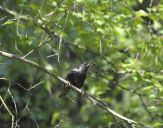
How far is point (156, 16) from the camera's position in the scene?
659cm

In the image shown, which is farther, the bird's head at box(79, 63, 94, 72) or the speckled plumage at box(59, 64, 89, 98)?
the speckled plumage at box(59, 64, 89, 98)

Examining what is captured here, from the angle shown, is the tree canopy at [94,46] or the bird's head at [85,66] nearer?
the tree canopy at [94,46]

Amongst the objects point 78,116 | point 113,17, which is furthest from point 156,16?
point 78,116

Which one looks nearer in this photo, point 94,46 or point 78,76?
point 78,76

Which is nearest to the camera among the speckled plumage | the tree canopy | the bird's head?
the tree canopy

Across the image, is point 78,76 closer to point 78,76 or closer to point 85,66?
point 78,76

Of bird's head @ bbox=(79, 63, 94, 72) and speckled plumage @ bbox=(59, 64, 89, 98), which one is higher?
bird's head @ bbox=(79, 63, 94, 72)

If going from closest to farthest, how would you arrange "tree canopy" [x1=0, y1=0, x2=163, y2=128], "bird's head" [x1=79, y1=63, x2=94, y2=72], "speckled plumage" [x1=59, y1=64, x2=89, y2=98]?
"tree canopy" [x1=0, y1=0, x2=163, y2=128] < "bird's head" [x1=79, y1=63, x2=94, y2=72] < "speckled plumage" [x1=59, y1=64, x2=89, y2=98]

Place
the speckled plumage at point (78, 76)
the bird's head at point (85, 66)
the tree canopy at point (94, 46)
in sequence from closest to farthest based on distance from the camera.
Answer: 1. the tree canopy at point (94, 46)
2. the bird's head at point (85, 66)
3. the speckled plumage at point (78, 76)

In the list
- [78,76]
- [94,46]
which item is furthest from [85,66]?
[94,46]

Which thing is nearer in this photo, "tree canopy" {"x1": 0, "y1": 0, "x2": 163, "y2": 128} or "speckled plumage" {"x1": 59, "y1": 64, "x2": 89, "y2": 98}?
"tree canopy" {"x1": 0, "y1": 0, "x2": 163, "y2": 128}

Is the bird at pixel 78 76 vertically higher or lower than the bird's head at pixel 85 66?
lower

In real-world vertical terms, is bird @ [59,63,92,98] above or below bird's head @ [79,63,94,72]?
below

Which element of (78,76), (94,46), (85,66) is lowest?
(94,46)
